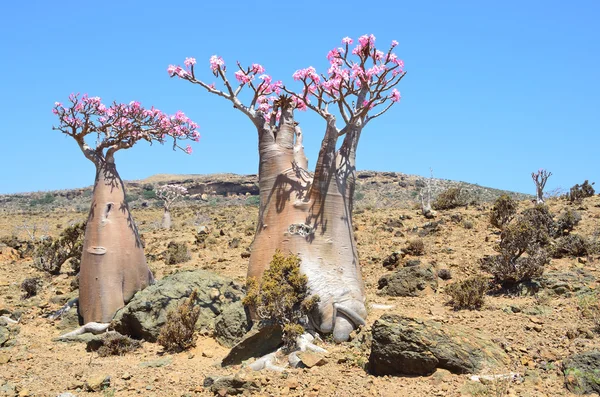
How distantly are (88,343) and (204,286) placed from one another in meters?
1.75

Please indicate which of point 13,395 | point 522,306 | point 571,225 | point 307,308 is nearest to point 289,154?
point 307,308

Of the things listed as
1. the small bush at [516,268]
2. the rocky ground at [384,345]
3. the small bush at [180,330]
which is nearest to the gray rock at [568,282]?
the rocky ground at [384,345]

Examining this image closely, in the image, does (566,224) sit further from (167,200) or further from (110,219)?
(167,200)

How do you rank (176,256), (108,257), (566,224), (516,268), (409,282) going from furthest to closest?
1. (176,256)
2. (566,224)
3. (409,282)
4. (108,257)
5. (516,268)

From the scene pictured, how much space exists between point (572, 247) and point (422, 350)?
20.5 feet

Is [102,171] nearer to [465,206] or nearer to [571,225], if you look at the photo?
[571,225]

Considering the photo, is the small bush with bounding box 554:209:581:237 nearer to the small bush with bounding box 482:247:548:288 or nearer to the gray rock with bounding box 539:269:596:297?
the gray rock with bounding box 539:269:596:297

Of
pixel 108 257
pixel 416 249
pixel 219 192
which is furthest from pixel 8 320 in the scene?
pixel 219 192

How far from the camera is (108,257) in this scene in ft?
26.3

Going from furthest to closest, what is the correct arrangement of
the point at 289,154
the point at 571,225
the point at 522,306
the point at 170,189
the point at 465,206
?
the point at 170,189, the point at 465,206, the point at 571,225, the point at 289,154, the point at 522,306

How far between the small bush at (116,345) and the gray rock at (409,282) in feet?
13.0

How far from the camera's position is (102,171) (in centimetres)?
852

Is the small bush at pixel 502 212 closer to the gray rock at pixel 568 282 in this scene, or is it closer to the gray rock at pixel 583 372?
the gray rock at pixel 568 282

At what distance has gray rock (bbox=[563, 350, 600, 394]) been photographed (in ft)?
13.7
